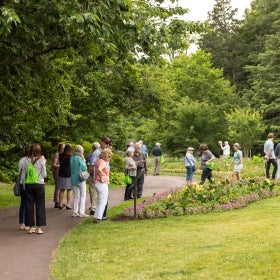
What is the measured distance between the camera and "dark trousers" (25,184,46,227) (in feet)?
34.7

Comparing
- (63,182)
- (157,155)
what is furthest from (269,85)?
(63,182)

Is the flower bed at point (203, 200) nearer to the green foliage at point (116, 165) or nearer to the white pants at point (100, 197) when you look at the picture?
the white pants at point (100, 197)

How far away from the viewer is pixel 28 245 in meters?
9.44

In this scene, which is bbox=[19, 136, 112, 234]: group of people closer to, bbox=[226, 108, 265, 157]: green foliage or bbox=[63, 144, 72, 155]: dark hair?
bbox=[63, 144, 72, 155]: dark hair

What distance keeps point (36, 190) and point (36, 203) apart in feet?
0.91

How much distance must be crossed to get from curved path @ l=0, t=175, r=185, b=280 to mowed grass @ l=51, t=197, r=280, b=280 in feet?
0.81

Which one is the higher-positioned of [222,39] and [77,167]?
[222,39]

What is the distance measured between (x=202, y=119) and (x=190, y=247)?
3554cm

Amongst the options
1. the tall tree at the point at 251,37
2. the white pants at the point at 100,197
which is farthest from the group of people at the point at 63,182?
the tall tree at the point at 251,37

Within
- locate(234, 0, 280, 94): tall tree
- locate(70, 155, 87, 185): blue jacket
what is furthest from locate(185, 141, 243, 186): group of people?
locate(234, 0, 280, 94): tall tree

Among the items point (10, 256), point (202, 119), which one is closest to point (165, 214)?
point (10, 256)

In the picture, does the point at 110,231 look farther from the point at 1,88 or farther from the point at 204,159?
the point at 204,159

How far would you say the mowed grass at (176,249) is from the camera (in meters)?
6.79

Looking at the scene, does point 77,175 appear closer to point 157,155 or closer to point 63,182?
point 63,182
